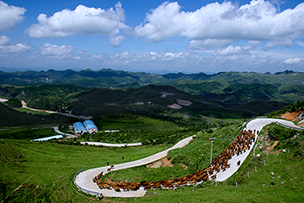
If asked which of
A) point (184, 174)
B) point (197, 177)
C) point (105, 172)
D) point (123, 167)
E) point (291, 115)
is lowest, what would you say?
point (123, 167)

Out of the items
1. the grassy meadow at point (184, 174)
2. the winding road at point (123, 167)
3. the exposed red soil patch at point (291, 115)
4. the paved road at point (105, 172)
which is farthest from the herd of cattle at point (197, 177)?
the exposed red soil patch at point (291, 115)

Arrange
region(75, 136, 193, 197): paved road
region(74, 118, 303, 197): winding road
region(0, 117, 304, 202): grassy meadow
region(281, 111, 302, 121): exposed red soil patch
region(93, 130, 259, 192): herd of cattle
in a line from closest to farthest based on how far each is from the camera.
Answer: region(0, 117, 304, 202): grassy meadow, region(75, 136, 193, 197): paved road, region(74, 118, 303, 197): winding road, region(93, 130, 259, 192): herd of cattle, region(281, 111, 302, 121): exposed red soil patch

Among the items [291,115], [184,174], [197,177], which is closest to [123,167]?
[184,174]

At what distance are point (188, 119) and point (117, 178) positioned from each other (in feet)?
426

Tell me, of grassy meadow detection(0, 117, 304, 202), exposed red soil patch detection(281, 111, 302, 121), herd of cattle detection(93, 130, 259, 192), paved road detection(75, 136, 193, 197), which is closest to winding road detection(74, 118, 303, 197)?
paved road detection(75, 136, 193, 197)

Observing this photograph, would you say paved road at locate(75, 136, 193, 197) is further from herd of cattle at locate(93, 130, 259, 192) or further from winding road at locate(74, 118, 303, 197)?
herd of cattle at locate(93, 130, 259, 192)

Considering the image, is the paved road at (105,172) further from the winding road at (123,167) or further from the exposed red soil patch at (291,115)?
the exposed red soil patch at (291,115)

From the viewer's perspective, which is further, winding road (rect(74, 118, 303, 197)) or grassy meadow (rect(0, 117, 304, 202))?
winding road (rect(74, 118, 303, 197))

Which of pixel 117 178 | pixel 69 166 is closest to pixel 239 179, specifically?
pixel 117 178

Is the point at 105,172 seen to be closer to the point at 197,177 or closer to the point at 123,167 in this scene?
the point at 123,167

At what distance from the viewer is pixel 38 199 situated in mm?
28500

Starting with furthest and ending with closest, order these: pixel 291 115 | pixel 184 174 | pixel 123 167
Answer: pixel 291 115, pixel 123 167, pixel 184 174

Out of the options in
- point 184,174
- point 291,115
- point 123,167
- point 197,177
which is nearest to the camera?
point 197,177

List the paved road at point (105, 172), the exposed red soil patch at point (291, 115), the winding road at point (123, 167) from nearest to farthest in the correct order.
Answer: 1. the paved road at point (105, 172)
2. the winding road at point (123, 167)
3. the exposed red soil patch at point (291, 115)
